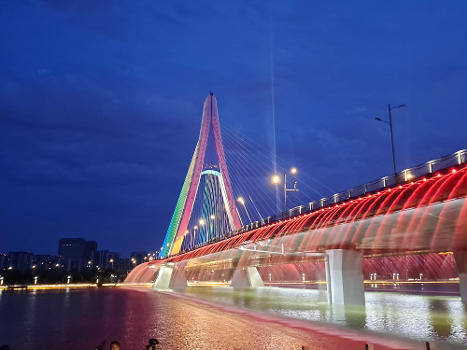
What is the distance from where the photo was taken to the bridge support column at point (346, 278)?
33.5 meters

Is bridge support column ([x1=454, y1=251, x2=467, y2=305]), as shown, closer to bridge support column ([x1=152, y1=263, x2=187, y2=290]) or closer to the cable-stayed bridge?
the cable-stayed bridge

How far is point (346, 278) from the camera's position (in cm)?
3369

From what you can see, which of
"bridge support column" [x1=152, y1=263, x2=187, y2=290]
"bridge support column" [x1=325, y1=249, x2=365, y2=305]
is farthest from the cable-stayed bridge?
"bridge support column" [x1=152, y1=263, x2=187, y2=290]

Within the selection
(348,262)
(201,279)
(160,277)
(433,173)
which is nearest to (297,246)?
(348,262)

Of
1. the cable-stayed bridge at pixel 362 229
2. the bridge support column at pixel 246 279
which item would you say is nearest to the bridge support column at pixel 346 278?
the cable-stayed bridge at pixel 362 229

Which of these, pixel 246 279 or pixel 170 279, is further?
pixel 170 279

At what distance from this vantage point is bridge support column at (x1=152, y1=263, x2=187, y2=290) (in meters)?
86.9

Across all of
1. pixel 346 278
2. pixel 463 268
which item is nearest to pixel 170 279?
pixel 346 278

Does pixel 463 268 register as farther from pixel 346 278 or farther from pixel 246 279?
pixel 246 279

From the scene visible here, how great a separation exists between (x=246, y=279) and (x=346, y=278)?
4751 cm

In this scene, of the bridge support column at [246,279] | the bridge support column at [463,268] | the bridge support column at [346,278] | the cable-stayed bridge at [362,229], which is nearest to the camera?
the cable-stayed bridge at [362,229]

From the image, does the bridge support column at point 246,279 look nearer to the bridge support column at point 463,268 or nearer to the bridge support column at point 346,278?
the bridge support column at point 346,278

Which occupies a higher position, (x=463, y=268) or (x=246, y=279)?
(x=463, y=268)

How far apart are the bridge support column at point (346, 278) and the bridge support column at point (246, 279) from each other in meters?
45.1
